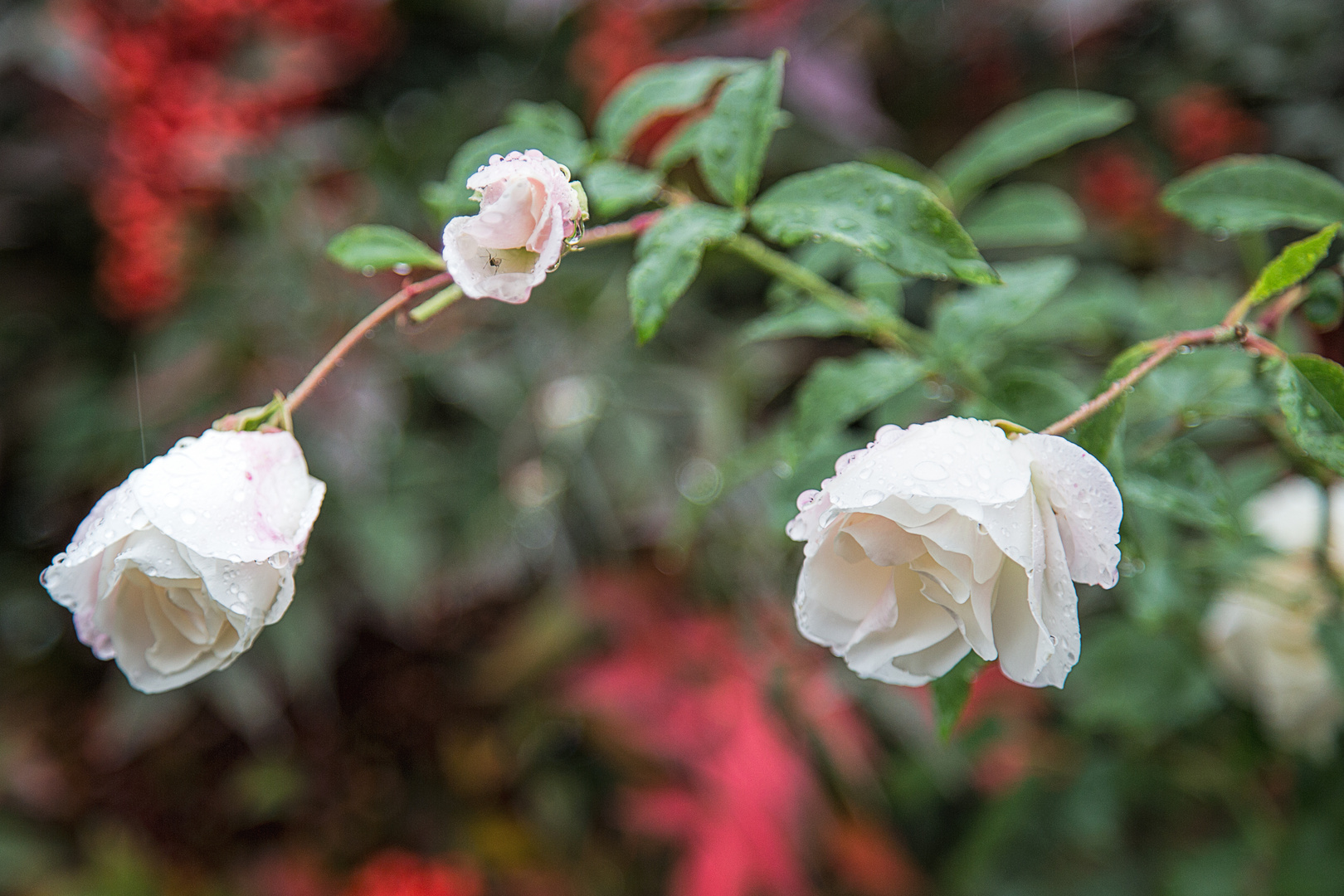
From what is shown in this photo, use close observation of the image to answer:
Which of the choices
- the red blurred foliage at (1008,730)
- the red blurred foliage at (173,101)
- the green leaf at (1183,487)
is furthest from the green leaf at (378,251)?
the red blurred foliage at (173,101)

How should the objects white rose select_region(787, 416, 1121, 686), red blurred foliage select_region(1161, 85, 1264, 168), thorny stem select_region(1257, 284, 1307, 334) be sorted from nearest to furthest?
white rose select_region(787, 416, 1121, 686)
thorny stem select_region(1257, 284, 1307, 334)
red blurred foliage select_region(1161, 85, 1264, 168)

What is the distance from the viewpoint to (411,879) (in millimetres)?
823

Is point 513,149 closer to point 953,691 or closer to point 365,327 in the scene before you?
point 365,327

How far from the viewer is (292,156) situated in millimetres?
931

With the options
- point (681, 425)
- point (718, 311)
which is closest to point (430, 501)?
point (681, 425)

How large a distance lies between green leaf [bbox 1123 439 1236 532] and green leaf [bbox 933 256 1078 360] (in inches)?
2.9

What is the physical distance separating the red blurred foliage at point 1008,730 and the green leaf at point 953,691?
16.1 inches

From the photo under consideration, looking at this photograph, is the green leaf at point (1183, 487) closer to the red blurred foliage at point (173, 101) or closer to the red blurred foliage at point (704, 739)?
the red blurred foliage at point (704, 739)

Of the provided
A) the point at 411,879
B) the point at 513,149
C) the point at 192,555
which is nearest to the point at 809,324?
the point at 513,149

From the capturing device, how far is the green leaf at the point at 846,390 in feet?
1.06

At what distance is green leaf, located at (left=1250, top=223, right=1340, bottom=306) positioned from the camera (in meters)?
0.25

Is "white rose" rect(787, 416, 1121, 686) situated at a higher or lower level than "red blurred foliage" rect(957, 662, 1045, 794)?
higher

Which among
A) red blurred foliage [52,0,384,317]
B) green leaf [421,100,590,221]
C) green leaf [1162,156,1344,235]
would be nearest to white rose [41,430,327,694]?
green leaf [421,100,590,221]

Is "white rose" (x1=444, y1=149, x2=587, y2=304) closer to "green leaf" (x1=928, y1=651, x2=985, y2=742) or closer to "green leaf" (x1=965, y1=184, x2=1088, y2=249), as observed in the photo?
"green leaf" (x1=928, y1=651, x2=985, y2=742)
